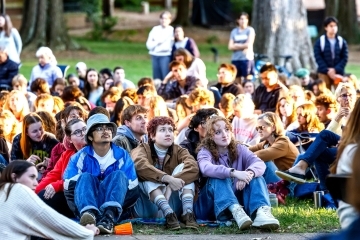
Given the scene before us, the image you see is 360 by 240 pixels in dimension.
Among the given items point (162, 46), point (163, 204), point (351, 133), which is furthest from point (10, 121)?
point (162, 46)

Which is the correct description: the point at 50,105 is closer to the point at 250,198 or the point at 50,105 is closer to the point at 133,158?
the point at 133,158

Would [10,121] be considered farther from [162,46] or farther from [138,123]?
[162,46]

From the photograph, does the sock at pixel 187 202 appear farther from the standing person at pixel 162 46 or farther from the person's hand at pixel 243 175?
the standing person at pixel 162 46

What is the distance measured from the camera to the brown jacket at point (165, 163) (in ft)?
27.9

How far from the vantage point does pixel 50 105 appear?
1202 cm

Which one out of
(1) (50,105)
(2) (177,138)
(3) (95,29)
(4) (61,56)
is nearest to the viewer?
(2) (177,138)

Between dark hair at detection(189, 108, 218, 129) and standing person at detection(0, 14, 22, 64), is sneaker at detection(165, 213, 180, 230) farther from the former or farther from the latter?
standing person at detection(0, 14, 22, 64)

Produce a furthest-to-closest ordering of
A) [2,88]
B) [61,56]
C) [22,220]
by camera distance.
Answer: [61,56]
[2,88]
[22,220]

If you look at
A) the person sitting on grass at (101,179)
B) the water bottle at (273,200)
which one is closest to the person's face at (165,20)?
the water bottle at (273,200)

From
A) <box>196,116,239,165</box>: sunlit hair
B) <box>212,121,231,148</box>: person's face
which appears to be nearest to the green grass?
<box>196,116,239,165</box>: sunlit hair

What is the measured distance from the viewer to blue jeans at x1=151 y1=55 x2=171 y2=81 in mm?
18141

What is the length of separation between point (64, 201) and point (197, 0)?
123 feet

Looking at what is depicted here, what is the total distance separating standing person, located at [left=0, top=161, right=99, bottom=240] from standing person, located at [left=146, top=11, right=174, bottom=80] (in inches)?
452

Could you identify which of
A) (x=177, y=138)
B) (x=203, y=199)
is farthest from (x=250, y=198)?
(x=177, y=138)
